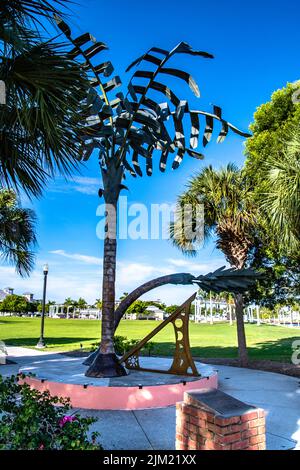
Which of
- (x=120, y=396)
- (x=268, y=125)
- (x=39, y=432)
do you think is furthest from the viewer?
(x=268, y=125)

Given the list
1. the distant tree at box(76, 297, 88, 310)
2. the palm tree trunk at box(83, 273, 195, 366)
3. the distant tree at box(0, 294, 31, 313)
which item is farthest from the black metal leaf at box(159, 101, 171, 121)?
the distant tree at box(76, 297, 88, 310)

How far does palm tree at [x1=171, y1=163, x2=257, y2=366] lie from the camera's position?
1255cm

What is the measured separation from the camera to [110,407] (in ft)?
22.7

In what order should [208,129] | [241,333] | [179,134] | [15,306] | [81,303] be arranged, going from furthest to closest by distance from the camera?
[81,303]
[15,306]
[241,333]
[208,129]
[179,134]

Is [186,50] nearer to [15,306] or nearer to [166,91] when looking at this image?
[166,91]

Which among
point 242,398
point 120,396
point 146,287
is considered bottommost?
point 242,398

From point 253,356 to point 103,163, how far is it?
9808mm

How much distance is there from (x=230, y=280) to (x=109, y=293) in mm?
2935

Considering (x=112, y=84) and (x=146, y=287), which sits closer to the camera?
(x=112, y=84)

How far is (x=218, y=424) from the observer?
3408mm

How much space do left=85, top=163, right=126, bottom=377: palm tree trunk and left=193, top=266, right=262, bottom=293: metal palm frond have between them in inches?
90.6

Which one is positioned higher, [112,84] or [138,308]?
[112,84]

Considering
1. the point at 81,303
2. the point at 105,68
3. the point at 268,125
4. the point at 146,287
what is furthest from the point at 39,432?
the point at 81,303

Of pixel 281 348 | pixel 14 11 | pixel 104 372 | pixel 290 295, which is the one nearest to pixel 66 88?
pixel 14 11
